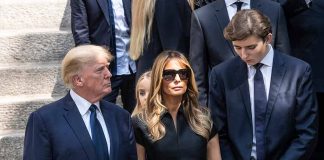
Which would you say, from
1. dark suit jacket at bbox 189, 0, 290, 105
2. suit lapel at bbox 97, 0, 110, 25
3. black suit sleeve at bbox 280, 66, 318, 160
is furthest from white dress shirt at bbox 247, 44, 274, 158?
suit lapel at bbox 97, 0, 110, 25

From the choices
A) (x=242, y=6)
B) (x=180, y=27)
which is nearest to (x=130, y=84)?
(x=180, y=27)

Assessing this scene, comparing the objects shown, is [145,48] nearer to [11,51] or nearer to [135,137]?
[135,137]

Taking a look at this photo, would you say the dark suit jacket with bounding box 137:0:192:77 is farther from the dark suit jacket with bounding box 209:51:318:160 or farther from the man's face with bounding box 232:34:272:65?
the man's face with bounding box 232:34:272:65

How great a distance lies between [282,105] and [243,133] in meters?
0.28

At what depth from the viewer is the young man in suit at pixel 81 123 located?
3.97 meters

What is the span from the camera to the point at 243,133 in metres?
4.40

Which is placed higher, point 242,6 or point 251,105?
point 242,6

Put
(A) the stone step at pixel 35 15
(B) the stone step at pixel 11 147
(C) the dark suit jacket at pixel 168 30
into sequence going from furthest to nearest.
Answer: (A) the stone step at pixel 35 15
(B) the stone step at pixel 11 147
(C) the dark suit jacket at pixel 168 30

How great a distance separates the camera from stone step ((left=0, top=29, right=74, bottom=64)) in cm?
677

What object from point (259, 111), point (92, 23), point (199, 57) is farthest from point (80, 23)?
point (259, 111)

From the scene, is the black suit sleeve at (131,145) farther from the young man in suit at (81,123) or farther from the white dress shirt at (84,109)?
the white dress shirt at (84,109)

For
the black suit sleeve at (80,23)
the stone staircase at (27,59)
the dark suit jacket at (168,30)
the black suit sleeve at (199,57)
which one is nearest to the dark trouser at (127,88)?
the black suit sleeve at (80,23)

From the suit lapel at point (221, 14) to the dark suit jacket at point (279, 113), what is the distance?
53 cm

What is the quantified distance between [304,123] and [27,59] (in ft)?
10.4
